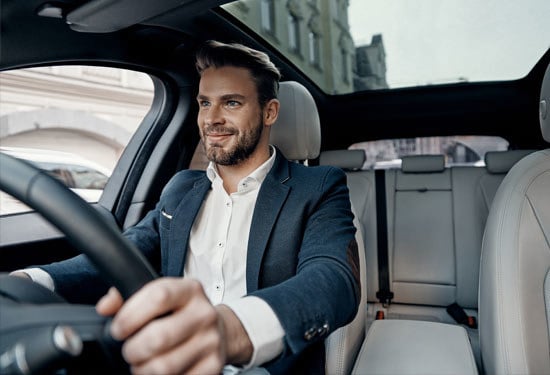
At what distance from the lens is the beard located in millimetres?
1538

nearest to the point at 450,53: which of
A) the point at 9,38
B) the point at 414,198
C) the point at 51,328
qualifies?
the point at 414,198

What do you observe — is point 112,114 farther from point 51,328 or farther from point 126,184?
point 51,328

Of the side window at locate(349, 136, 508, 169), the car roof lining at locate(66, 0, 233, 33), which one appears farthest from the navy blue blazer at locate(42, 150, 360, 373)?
the side window at locate(349, 136, 508, 169)

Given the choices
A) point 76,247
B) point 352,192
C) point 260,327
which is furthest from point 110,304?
point 352,192

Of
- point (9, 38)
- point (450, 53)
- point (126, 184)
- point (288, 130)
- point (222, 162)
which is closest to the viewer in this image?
point (9, 38)

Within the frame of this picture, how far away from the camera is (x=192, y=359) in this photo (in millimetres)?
499

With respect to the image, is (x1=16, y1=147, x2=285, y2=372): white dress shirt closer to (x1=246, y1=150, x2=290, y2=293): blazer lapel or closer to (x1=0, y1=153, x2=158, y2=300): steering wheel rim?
(x1=246, y1=150, x2=290, y2=293): blazer lapel

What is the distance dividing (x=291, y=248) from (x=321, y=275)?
350mm

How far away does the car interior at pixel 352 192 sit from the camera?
0.56 m

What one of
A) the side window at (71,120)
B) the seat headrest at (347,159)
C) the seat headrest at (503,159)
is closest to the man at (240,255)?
the side window at (71,120)

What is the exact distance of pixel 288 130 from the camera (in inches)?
70.3

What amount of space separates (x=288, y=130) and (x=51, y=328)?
137 centimetres

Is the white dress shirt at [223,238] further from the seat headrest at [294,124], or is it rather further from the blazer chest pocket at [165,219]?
the seat headrest at [294,124]

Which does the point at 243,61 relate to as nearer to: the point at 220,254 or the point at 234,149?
the point at 234,149
